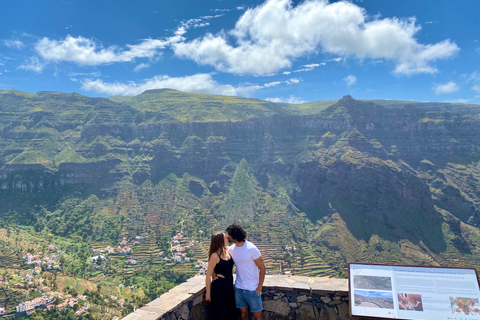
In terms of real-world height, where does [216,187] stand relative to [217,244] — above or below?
below

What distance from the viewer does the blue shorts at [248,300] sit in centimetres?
599

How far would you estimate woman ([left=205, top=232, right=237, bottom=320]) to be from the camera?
5.85 m

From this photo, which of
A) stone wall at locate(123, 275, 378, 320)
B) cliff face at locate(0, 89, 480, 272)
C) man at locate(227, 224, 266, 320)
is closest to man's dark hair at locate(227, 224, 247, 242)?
man at locate(227, 224, 266, 320)

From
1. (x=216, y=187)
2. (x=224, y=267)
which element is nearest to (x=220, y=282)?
(x=224, y=267)

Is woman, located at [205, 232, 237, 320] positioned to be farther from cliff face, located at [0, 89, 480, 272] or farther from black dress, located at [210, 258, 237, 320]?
cliff face, located at [0, 89, 480, 272]

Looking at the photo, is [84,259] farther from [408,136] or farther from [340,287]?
[408,136]

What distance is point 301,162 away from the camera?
104 metres

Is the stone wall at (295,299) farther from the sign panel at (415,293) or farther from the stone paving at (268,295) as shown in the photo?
the sign panel at (415,293)

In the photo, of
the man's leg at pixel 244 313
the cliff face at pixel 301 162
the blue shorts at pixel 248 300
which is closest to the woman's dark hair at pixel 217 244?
the blue shorts at pixel 248 300

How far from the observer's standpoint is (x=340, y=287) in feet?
22.5

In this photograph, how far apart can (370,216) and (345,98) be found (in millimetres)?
53268

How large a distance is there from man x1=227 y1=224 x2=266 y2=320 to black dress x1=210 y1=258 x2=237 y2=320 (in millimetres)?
122

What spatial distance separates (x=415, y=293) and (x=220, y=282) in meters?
3.47

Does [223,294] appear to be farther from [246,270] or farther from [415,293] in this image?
[415,293]
